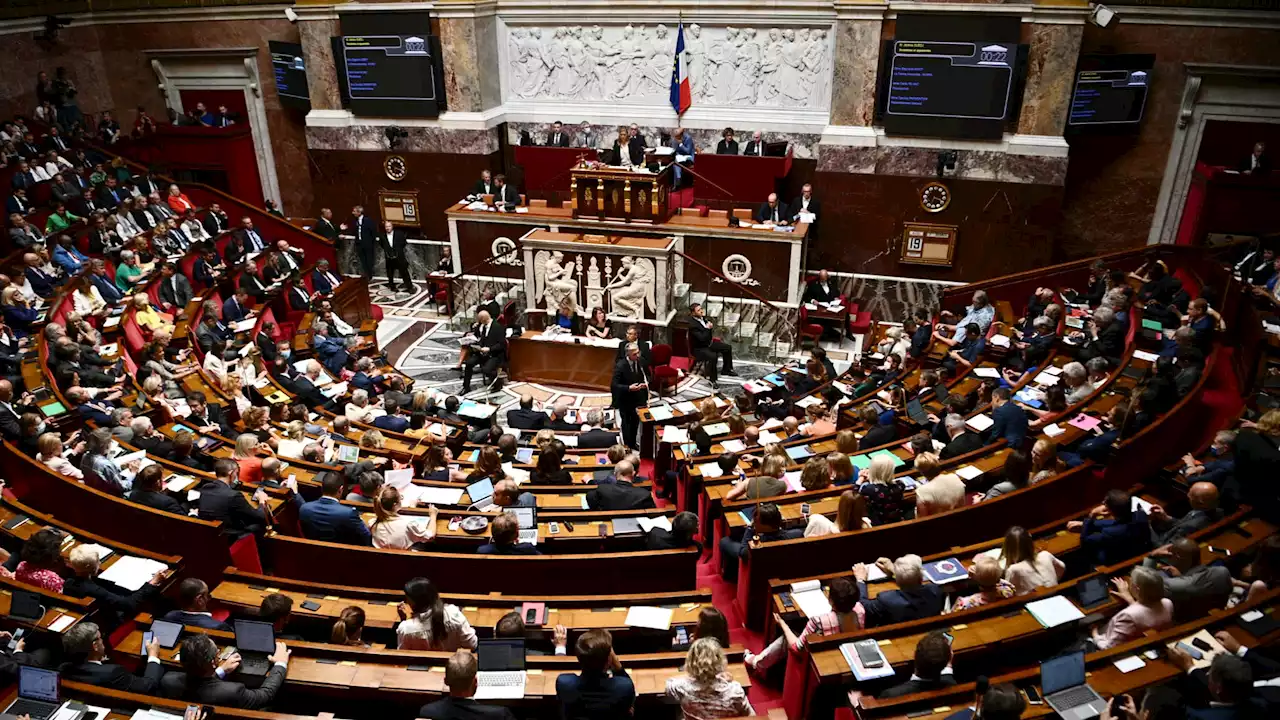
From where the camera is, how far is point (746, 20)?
1590cm

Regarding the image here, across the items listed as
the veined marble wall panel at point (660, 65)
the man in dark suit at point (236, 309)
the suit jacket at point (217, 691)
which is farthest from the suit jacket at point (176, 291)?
the suit jacket at point (217, 691)

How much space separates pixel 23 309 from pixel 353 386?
15.1 feet

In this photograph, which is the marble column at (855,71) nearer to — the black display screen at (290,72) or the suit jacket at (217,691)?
the black display screen at (290,72)

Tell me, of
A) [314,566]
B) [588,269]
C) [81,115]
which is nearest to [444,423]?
[314,566]

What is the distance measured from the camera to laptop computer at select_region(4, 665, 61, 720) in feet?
15.8

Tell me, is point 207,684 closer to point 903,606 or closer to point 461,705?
point 461,705

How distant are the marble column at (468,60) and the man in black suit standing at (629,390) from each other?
8316 mm

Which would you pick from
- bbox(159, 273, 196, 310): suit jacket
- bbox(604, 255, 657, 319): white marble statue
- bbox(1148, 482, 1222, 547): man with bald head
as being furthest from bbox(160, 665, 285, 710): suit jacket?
bbox(159, 273, 196, 310): suit jacket

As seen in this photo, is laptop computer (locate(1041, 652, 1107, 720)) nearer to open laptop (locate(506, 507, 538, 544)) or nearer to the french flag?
open laptop (locate(506, 507, 538, 544))

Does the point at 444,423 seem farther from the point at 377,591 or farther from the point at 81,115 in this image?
the point at 81,115

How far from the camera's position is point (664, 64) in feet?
54.9

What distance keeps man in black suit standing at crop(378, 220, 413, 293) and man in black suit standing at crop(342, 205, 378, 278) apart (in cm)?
22

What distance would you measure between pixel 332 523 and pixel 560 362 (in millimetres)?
6566

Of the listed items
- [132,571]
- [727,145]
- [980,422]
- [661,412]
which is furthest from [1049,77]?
[132,571]
